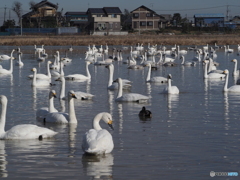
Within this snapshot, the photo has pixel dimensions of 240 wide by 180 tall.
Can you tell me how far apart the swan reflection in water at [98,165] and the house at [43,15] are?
324ft

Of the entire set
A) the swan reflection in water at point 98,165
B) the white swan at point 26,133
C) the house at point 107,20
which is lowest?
the swan reflection in water at point 98,165

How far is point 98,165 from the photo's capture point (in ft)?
28.9

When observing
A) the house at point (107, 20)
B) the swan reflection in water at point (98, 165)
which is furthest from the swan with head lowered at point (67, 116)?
the house at point (107, 20)

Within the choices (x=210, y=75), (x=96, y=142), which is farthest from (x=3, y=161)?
(x=210, y=75)

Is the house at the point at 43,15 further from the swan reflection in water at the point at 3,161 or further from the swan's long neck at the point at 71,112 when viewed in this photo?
the swan reflection in water at the point at 3,161

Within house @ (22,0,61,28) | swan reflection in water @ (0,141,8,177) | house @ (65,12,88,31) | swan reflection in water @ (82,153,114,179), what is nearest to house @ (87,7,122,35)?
house @ (22,0,61,28)

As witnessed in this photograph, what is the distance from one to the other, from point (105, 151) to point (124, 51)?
4709 cm

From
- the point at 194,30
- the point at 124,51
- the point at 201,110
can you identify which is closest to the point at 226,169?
the point at 201,110

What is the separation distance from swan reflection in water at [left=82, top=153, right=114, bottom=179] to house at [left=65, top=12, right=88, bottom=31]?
107 meters

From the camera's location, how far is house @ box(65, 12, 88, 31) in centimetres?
11856

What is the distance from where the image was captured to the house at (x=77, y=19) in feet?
389

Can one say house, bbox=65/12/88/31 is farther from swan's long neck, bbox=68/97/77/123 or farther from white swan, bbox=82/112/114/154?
white swan, bbox=82/112/114/154

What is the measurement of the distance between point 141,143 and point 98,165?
1825 millimetres

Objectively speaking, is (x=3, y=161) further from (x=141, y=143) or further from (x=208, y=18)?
(x=208, y=18)
